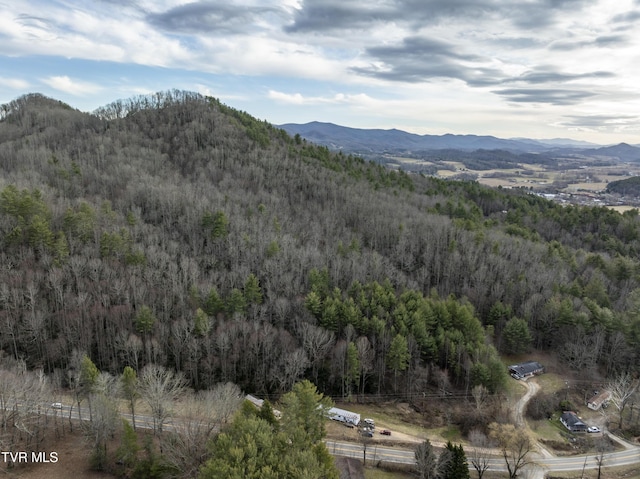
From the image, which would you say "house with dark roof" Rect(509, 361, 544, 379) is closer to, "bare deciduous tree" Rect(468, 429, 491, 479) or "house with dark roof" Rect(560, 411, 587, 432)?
"house with dark roof" Rect(560, 411, 587, 432)

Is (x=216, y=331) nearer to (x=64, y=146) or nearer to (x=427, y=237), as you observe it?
(x=427, y=237)

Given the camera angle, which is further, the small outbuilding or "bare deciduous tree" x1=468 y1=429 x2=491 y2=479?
the small outbuilding

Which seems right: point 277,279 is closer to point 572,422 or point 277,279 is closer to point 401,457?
point 401,457

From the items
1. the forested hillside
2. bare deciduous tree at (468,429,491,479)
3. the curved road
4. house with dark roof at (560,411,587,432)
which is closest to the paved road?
the curved road

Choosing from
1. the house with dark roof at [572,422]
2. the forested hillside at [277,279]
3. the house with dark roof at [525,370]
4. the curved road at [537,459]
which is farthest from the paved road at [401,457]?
the house with dark roof at [525,370]

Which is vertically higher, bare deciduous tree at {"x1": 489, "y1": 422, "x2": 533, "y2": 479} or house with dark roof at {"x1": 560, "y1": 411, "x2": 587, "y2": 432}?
bare deciduous tree at {"x1": 489, "y1": 422, "x2": 533, "y2": 479}

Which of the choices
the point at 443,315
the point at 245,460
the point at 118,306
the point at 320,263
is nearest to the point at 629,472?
the point at 443,315

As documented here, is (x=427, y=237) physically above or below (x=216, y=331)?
above
